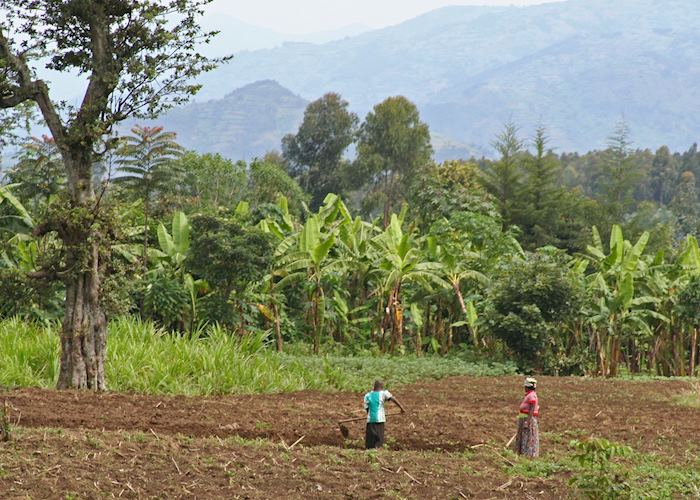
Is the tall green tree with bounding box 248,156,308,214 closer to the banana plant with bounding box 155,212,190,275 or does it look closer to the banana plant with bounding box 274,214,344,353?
the banana plant with bounding box 274,214,344,353

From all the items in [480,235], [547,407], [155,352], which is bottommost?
[547,407]

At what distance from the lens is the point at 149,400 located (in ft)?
38.2

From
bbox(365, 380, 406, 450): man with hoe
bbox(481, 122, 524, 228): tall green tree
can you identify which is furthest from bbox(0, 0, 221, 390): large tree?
bbox(481, 122, 524, 228): tall green tree

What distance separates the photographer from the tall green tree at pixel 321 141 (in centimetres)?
6162

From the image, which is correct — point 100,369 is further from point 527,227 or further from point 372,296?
point 527,227

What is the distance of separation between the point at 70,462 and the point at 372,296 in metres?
14.5

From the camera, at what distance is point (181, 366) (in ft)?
45.3

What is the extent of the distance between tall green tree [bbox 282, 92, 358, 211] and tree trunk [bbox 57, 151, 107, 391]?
49.0 metres

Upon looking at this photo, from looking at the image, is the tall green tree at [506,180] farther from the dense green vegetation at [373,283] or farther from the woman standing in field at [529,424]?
the woman standing in field at [529,424]

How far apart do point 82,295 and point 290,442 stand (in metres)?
3.62

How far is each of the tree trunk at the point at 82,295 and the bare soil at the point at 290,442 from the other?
1.39 feet

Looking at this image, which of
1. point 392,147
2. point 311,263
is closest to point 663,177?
point 392,147

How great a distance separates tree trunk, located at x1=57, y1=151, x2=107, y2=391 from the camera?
11648 mm

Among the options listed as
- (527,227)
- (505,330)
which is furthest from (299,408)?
(527,227)
